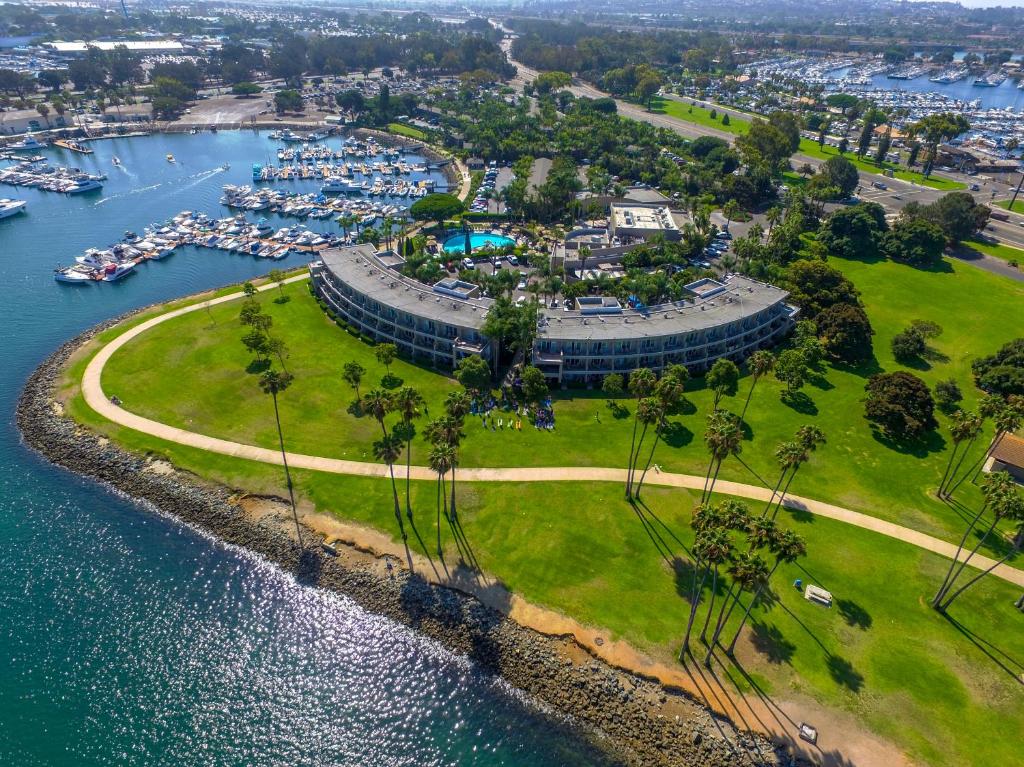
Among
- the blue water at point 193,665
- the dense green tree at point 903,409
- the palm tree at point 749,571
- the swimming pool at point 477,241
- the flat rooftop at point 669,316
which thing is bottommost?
the blue water at point 193,665

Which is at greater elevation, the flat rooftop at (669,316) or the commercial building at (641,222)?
the flat rooftop at (669,316)

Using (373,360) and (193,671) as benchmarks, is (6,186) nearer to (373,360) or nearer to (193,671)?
(373,360)

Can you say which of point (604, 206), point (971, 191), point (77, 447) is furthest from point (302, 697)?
point (971, 191)

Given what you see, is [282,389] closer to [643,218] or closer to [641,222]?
[641,222]

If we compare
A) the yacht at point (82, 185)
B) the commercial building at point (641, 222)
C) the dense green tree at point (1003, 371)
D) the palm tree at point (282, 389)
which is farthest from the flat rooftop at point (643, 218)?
the yacht at point (82, 185)

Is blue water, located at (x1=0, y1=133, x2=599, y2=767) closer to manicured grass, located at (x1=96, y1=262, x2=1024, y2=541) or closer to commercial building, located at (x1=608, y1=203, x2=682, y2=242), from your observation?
manicured grass, located at (x1=96, y1=262, x2=1024, y2=541)

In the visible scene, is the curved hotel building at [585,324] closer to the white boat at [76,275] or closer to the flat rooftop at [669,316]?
the flat rooftop at [669,316]

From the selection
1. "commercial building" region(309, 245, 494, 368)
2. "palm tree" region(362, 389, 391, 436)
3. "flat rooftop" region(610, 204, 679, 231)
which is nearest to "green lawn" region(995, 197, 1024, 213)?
"flat rooftop" region(610, 204, 679, 231)
